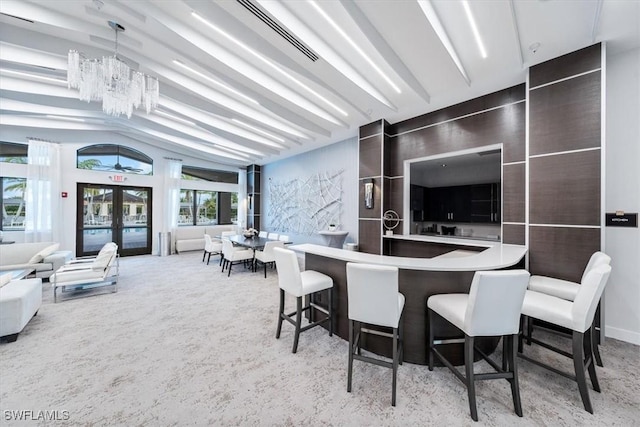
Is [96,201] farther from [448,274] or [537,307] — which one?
[537,307]

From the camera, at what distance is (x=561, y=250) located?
276cm

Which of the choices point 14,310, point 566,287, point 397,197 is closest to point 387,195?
point 397,197

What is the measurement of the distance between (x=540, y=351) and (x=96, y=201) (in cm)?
975

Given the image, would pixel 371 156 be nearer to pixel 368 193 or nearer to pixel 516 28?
pixel 368 193

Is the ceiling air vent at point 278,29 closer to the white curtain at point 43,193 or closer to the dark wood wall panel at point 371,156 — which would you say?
the dark wood wall panel at point 371,156

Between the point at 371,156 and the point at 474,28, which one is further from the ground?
the point at 474,28

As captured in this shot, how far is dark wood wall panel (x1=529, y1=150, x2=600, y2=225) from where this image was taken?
2580 mm

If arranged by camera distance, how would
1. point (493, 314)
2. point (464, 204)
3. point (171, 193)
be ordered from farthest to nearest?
1. point (171, 193)
2. point (464, 204)
3. point (493, 314)

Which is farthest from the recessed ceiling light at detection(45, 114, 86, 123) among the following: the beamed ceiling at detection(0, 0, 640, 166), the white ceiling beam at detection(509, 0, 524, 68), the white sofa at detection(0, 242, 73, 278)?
the white ceiling beam at detection(509, 0, 524, 68)

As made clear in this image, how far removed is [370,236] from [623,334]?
338cm

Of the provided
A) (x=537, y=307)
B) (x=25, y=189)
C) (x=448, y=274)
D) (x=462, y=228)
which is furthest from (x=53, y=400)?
(x=462, y=228)

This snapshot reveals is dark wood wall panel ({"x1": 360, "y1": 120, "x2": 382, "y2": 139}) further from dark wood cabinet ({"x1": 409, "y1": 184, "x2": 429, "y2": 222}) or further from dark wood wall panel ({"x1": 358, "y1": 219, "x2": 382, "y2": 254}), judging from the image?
dark wood cabinet ({"x1": 409, "y1": 184, "x2": 429, "y2": 222})

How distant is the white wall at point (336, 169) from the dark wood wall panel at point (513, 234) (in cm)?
300

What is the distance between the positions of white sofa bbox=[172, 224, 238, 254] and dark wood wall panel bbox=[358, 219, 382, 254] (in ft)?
18.7
